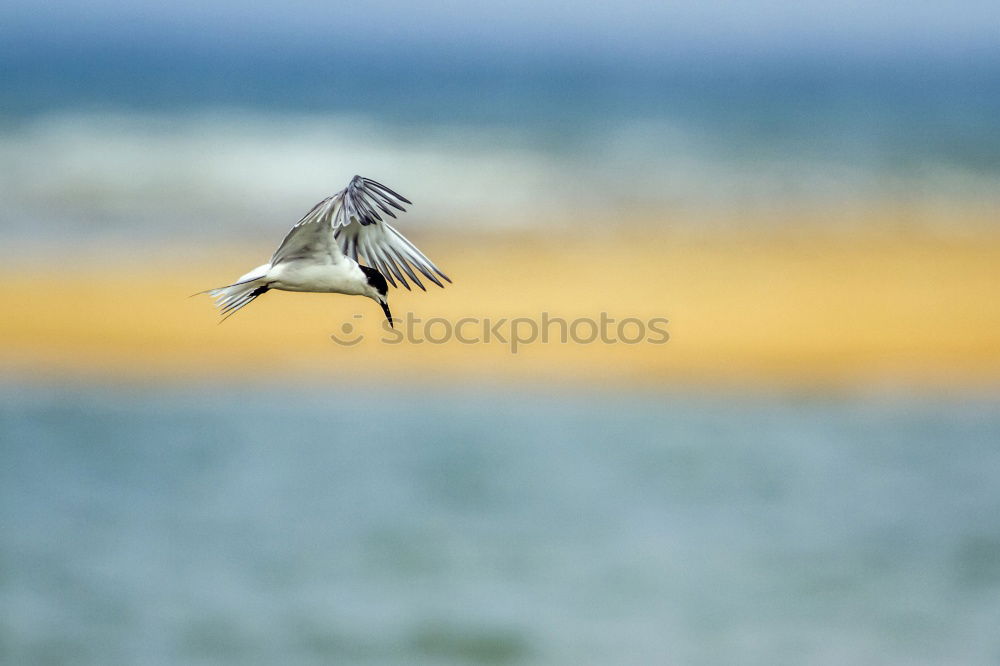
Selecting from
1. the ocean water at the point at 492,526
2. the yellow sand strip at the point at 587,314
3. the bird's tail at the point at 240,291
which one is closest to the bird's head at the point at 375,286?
the bird's tail at the point at 240,291

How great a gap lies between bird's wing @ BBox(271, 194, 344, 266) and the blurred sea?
1158cm

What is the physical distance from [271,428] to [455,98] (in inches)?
475

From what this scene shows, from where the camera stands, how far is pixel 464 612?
8.70m

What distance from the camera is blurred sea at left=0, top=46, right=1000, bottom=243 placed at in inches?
683

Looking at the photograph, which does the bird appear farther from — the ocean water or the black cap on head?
the ocean water

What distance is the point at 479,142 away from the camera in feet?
65.7

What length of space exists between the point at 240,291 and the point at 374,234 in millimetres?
494

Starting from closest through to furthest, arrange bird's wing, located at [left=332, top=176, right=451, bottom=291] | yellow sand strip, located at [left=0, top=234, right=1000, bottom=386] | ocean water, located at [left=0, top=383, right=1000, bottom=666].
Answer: bird's wing, located at [left=332, top=176, right=451, bottom=291]
ocean water, located at [left=0, top=383, right=1000, bottom=666]
yellow sand strip, located at [left=0, top=234, right=1000, bottom=386]

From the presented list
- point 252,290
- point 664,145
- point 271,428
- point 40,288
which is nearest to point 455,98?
point 664,145

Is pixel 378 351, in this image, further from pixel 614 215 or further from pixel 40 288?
pixel 614 215
